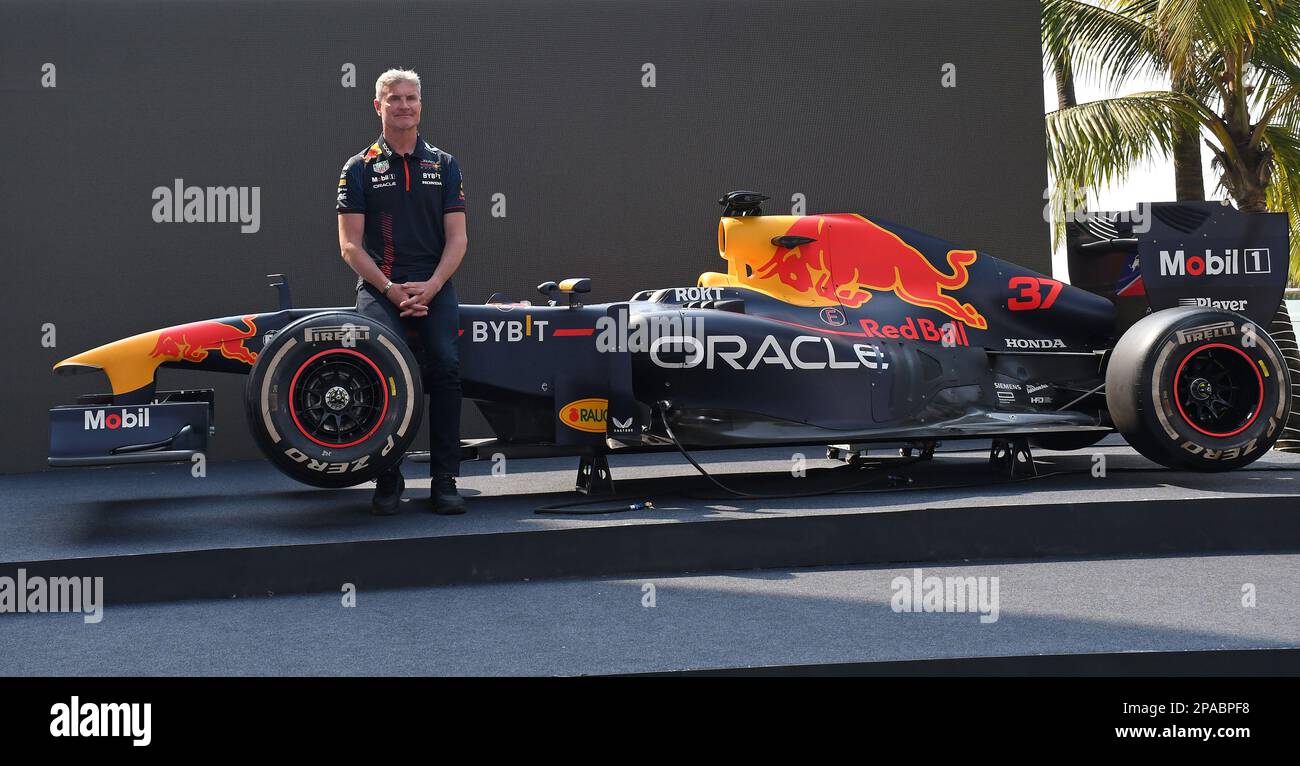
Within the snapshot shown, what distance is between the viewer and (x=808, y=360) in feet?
14.6

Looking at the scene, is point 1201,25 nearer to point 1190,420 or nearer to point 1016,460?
point 1190,420

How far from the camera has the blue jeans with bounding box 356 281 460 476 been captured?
389 cm

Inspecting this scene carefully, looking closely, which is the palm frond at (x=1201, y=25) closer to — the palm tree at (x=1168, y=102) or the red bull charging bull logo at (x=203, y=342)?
the palm tree at (x=1168, y=102)

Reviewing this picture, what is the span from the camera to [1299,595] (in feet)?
9.94

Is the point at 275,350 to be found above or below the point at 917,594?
above

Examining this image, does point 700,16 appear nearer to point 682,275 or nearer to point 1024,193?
point 682,275

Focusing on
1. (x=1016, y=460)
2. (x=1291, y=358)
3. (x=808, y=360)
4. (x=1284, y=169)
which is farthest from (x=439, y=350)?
(x=1284, y=169)

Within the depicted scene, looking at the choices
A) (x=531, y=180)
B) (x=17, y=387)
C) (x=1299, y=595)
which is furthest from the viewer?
(x=531, y=180)

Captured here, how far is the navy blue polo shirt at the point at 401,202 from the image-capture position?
12.7 feet

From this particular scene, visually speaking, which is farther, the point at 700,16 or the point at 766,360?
the point at 700,16

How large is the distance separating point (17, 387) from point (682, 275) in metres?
4.58
